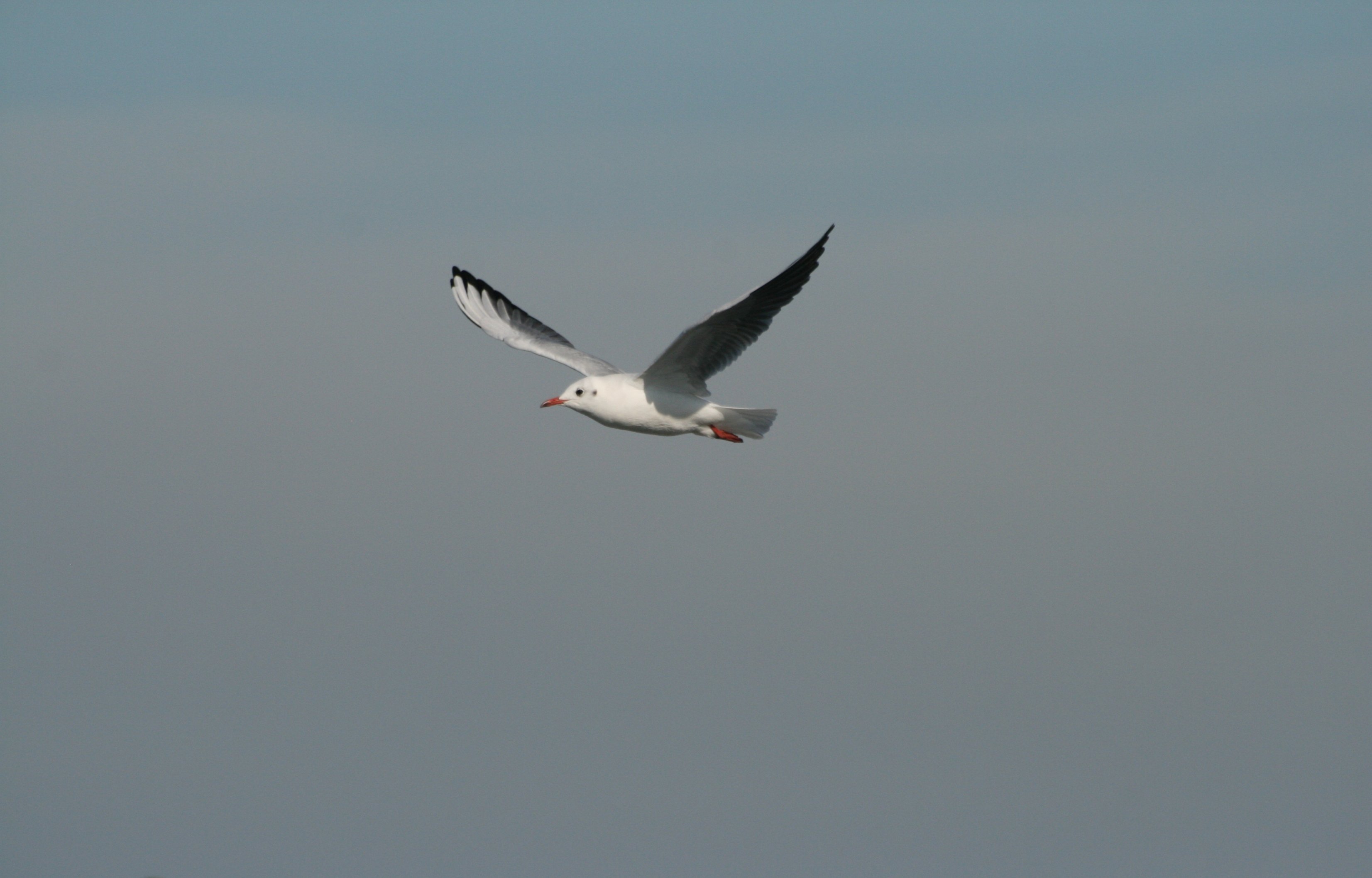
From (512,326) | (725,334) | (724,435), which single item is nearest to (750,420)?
(724,435)

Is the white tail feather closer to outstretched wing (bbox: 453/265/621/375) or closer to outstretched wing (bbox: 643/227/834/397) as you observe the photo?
outstretched wing (bbox: 643/227/834/397)

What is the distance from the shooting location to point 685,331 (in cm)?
1218

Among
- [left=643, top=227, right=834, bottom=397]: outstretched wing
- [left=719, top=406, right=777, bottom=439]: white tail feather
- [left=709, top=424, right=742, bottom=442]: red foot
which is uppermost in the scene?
[left=643, top=227, right=834, bottom=397]: outstretched wing

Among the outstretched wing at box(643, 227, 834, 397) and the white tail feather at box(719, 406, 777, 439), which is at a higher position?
the outstretched wing at box(643, 227, 834, 397)

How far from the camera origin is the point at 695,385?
43.5ft

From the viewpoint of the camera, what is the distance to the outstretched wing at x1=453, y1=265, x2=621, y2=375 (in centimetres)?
1569

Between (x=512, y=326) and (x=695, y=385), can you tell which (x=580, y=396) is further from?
(x=512, y=326)

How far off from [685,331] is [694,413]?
1.27 m

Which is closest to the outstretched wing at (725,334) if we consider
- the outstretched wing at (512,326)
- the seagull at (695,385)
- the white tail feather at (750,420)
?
the seagull at (695,385)

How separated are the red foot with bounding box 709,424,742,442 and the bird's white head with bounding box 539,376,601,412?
45.4 inches

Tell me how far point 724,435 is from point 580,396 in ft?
4.64

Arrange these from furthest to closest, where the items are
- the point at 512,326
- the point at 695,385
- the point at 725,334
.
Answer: the point at 512,326 → the point at 695,385 → the point at 725,334

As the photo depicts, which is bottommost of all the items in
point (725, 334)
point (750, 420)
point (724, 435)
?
point (724, 435)

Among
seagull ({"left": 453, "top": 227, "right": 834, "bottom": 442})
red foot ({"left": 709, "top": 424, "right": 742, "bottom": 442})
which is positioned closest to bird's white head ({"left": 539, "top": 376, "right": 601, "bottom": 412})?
seagull ({"left": 453, "top": 227, "right": 834, "bottom": 442})
